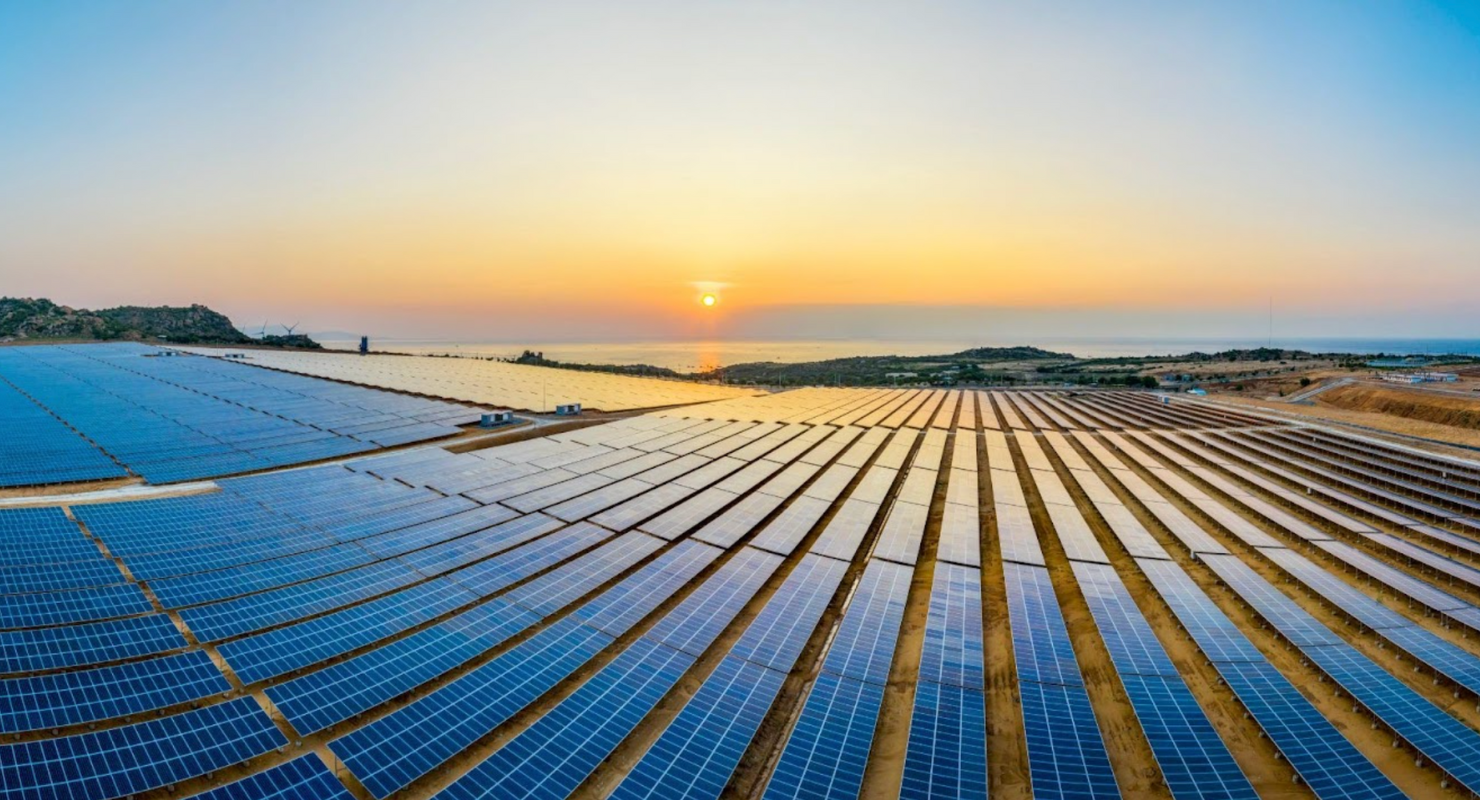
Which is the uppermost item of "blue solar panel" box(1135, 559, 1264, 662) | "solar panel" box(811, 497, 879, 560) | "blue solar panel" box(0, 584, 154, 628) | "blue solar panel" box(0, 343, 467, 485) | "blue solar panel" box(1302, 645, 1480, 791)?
"blue solar panel" box(0, 343, 467, 485)

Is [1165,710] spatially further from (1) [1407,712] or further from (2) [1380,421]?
(2) [1380,421]

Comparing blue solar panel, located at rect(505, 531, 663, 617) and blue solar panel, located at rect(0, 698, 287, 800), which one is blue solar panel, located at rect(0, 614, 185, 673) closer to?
blue solar panel, located at rect(0, 698, 287, 800)

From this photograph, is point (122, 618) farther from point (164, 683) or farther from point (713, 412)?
point (713, 412)

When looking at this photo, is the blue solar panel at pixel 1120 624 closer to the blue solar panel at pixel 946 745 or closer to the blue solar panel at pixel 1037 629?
the blue solar panel at pixel 1037 629

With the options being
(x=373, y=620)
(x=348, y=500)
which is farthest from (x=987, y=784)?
(x=348, y=500)

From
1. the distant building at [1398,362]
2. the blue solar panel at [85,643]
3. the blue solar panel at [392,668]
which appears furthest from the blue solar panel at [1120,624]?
the distant building at [1398,362]

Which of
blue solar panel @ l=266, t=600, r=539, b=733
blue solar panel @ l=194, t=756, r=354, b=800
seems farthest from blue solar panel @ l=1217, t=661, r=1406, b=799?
blue solar panel @ l=194, t=756, r=354, b=800

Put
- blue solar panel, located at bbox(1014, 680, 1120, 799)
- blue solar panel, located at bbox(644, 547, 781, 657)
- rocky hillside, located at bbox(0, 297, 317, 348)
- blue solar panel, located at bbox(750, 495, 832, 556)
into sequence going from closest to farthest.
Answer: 1. blue solar panel, located at bbox(1014, 680, 1120, 799)
2. blue solar panel, located at bbox(644, 547, 781, 657)
3. blue solar panel, located at bbox(750, 495, 832, 556)
4. rocky hillside, located at bbox(0, 297, 317, 348)
